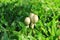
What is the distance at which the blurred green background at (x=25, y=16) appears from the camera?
2.86m

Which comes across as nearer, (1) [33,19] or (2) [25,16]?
(1) [33,19]

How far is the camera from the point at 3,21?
121 inches

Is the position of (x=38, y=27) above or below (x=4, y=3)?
below

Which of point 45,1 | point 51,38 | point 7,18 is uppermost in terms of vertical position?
point 45,1

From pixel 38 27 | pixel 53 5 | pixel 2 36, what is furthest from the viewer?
pixel 53 5

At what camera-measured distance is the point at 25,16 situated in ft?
10.4

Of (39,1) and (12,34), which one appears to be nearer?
(12,34)

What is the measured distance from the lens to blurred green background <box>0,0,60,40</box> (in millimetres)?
2860

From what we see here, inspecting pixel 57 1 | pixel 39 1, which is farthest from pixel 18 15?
pixel 57 1

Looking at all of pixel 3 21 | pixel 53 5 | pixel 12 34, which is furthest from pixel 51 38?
pixel 53 5

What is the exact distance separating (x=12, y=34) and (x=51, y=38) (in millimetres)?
492

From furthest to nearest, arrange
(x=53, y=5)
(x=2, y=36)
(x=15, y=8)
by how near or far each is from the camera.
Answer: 1. (x=53, y=5)
2. (x=15, y=8)
3. (x=2, y=36)

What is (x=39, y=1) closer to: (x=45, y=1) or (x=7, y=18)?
(x=45, y=1)

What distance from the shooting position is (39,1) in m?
3.72
